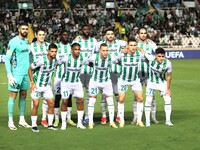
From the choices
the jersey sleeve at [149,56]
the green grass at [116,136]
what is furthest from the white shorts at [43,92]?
the jersey sleeve at [149,56]

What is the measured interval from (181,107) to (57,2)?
25245 millimetres

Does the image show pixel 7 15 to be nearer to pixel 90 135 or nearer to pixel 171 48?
pixel 171 48

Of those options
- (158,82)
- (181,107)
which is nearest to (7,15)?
(181,107)

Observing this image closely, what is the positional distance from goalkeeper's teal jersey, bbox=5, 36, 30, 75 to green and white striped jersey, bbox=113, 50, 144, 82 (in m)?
2.07

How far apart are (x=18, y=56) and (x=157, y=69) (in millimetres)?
3064

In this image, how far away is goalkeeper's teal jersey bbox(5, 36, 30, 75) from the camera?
1198 cm

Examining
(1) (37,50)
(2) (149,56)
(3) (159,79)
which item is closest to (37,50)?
(1) (37,50)

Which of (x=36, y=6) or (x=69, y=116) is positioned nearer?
(x=69, y=116)

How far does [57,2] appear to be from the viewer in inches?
1550

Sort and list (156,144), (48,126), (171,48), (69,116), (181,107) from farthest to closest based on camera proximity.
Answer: (171,48) < (181,107) < (69,116) < (48,126) < (156,144)

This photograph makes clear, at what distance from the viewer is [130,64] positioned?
493 inches

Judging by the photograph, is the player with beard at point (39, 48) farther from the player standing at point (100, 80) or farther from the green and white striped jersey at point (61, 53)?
the player standing at point (100, 80)

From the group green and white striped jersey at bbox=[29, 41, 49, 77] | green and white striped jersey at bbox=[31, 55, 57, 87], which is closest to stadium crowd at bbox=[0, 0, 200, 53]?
green and white striped jersey at bbox=[29, 41, 49, 77]

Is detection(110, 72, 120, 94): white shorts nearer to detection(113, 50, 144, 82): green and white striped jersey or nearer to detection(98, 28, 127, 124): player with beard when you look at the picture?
detection(98, 28, 127, 124): player with beard
